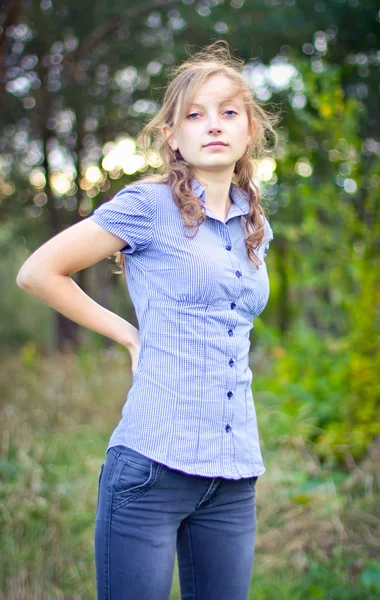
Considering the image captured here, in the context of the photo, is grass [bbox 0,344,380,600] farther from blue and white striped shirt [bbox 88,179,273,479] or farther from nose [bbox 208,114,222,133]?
nose [bbox 208,114,222,133]

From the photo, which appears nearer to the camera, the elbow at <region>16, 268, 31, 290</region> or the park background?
the elbow at <region>16, 268, 31, 290</region>

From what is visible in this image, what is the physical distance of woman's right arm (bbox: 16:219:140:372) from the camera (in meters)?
1.50

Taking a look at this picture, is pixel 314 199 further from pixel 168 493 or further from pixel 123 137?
pixel 123 137

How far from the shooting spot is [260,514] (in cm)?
355

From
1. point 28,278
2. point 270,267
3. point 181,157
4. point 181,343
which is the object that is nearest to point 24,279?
point 28,278

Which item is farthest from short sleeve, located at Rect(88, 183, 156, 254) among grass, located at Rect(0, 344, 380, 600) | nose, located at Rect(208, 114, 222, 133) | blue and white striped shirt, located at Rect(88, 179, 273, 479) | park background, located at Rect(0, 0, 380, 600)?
grass, located at Rect(0, 344, 380, 600)

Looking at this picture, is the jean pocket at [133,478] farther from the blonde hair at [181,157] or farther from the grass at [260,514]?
the grass at [260,514]

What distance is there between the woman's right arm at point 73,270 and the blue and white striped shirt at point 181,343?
0.04m

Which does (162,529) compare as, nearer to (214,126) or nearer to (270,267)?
(214,126)

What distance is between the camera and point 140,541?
4.64 ft

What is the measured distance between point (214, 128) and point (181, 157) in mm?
150

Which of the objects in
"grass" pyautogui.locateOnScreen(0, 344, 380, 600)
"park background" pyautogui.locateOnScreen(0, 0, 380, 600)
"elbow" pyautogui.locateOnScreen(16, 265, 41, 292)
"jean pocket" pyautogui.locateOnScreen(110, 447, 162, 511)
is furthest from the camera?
"park background" pyautogui.locateOnScreen(0, 0, 380, 600)

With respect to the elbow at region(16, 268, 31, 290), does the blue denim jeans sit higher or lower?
lower

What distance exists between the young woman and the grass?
1.48 m
